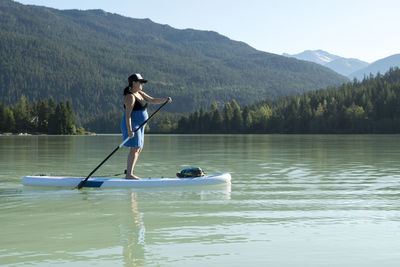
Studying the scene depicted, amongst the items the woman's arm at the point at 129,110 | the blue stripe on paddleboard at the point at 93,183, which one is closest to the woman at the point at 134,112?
the woman's arm at the point at 129,110

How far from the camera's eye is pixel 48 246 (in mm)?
8414

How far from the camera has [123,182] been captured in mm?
16359

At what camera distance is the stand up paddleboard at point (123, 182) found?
16.3m

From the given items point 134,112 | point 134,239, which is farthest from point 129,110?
point 134,239

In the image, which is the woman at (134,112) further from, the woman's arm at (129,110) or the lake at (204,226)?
the lake at (204,226)

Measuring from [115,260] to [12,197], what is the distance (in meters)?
8.02

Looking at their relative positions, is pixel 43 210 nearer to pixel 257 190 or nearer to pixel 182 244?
pixel 182 244

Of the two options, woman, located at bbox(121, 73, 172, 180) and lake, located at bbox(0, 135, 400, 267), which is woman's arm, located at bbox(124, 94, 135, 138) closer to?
woman, located at bbox(121, 73, 172, 180)

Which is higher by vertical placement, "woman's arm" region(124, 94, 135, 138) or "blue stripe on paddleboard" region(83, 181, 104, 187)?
"woman's arm" region(124, 94, 135, 138)

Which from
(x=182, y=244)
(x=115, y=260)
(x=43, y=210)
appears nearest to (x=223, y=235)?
(x=182, y=244)

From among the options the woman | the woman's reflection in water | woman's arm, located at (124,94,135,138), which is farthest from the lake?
woman's arm, located at (124,94,135,138)

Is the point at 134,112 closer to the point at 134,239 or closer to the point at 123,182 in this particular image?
the point at 123,182

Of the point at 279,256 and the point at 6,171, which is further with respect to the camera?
the point at 6,171

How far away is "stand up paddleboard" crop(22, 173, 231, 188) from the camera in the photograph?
16.3m
